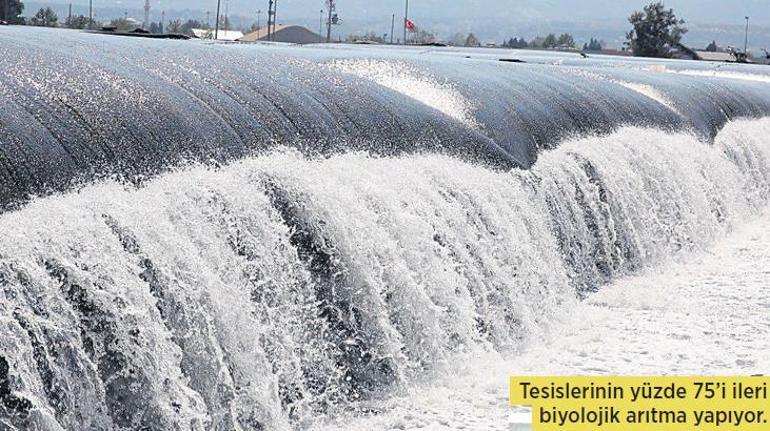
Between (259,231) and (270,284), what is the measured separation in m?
0.28

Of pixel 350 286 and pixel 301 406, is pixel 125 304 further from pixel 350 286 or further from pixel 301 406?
pixel 350 286

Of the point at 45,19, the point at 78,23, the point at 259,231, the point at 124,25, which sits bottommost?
the point at 78,23

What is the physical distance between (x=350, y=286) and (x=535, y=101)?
19.6 ft

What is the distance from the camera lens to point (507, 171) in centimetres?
1130

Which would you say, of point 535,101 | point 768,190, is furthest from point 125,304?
point 768,190

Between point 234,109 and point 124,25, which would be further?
point 124,25

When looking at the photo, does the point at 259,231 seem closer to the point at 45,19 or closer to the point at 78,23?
the point at 45,19

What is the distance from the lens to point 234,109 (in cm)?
913

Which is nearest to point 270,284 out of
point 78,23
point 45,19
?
point 45,19

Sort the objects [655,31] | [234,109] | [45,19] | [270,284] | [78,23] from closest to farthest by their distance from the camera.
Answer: [270,284]
[234,109]
[45,19]
[655,31]
[78,23]

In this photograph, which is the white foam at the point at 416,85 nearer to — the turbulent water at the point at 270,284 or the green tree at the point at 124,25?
the turbulent water at the point at 270,284

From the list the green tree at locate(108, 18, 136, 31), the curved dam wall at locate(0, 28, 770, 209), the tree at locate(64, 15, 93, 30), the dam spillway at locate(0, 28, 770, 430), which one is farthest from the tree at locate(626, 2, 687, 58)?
the dam spillway at locate(0, 28, 770, 430)

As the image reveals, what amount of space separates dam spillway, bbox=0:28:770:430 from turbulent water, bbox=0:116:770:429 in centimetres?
1

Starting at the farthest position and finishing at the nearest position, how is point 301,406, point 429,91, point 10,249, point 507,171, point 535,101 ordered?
point 535,101
point 429,91
point 507,171
point 301,406
point 10,249
